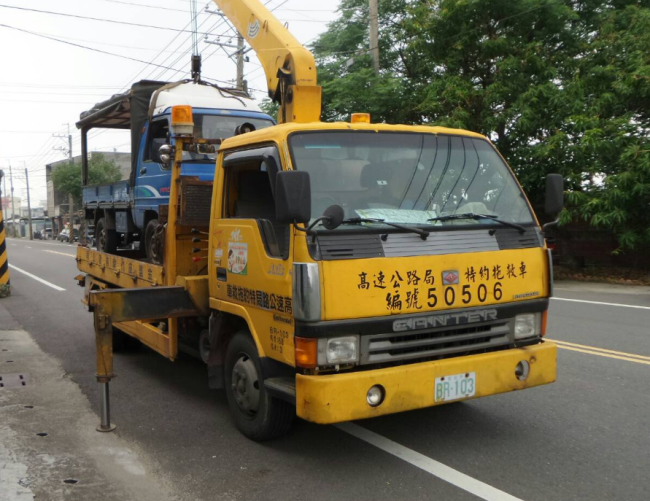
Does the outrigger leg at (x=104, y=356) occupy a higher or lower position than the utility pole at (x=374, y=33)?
lower

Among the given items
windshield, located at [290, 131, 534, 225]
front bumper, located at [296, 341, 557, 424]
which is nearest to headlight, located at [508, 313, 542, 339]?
front bumper, located at [296, 341, 557, 424]

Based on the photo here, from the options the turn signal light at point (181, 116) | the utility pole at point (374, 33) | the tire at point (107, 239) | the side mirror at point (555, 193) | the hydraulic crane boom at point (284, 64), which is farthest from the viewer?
the utility pole at point (374, 33)

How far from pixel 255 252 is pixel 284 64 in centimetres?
239

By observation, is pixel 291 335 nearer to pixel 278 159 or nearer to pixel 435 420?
pixel 278 159

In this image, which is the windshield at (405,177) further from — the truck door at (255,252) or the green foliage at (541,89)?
the green foliage at (541,89)

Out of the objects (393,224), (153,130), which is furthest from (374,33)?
(393,224)

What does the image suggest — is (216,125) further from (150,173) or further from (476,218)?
Answer: (476,218)

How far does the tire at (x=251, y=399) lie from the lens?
170 inches

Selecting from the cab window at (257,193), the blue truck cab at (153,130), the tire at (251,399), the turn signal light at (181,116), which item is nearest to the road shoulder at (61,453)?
the tire at (251,399)

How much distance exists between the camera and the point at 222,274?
4836 mm

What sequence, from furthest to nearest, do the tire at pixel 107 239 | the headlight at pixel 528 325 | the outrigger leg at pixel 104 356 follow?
the tire at pixel 107 239, the outrigger leg at pixel 104 356, the headlight at pixel 528 325

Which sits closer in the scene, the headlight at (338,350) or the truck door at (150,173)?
the headlight at (338,350)

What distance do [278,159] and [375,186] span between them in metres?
0.67

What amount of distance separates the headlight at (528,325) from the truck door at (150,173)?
5147 millimetres
